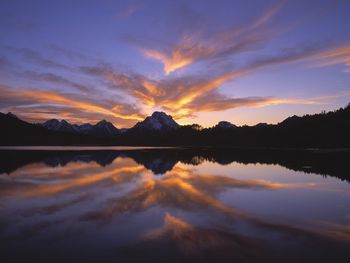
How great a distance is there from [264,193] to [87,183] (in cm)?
1630

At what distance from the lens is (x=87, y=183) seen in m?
28.3

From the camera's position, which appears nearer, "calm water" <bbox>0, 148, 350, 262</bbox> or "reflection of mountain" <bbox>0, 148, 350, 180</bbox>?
"calm water" <bbox>0, 148, 350, 262</bbox>

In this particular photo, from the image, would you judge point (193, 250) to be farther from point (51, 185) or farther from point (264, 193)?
point (51, 185)

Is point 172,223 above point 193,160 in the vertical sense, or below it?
below

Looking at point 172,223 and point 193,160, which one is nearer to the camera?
point 172,223

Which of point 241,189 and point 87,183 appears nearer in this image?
point 241,189

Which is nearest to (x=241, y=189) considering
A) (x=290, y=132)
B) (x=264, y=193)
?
(x=264, y=193)

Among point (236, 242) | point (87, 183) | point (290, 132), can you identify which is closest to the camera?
point (236, 242)

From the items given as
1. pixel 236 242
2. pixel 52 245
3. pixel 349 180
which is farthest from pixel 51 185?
pixel 349 180

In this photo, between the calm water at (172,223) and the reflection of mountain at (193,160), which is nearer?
the calm water at (172,223)

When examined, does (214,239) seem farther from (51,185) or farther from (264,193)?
(51,185)

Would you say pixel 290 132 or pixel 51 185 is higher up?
pixel 290 132

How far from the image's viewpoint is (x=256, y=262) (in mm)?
10133

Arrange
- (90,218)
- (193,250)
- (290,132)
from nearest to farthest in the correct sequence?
1. (193,250)
2. (90,218)
3. (290,132)
